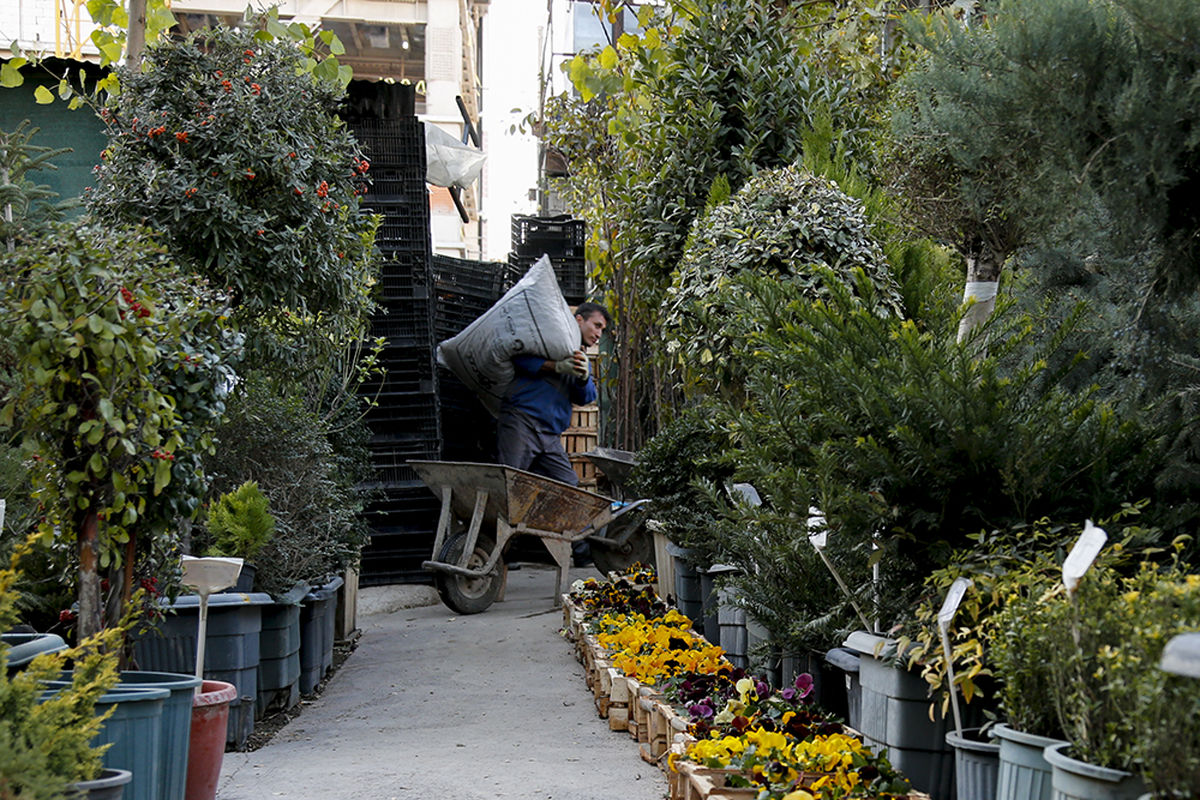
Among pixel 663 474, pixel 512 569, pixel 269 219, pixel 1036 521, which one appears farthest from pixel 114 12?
pixel 512 569

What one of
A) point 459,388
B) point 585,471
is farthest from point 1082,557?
point 585,471

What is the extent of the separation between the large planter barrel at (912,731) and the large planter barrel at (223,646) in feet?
8.50

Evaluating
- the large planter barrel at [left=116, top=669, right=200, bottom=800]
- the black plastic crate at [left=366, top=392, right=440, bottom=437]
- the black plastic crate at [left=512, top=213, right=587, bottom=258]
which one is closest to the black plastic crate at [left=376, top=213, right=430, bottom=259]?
the black plastic crate at [left=366, top=392, right=440, bottom=437]

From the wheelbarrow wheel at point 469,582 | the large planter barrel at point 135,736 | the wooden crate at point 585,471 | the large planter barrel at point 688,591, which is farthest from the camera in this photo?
the wooden crate at point 585,471

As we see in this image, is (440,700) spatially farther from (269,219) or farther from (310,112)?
(310,112)

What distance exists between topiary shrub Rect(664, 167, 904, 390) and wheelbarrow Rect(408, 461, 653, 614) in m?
3.23

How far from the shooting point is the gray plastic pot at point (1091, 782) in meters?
2.01

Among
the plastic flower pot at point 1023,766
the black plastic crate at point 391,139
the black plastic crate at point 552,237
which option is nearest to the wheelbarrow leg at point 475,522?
the black plastic crate at point 391,139

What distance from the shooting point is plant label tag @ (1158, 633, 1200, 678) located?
1559 millimetres

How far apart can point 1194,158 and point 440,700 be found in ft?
14.4

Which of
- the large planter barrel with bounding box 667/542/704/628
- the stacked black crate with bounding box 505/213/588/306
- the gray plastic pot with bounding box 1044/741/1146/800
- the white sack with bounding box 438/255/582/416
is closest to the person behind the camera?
the gray plastic pot with bounding box 1044/741/1146/800

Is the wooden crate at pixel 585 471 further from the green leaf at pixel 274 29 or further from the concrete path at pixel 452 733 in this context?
the green leaf at pixel 274 29

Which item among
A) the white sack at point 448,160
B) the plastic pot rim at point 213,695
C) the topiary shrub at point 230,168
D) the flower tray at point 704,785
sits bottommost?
the flower tray at point 704,785

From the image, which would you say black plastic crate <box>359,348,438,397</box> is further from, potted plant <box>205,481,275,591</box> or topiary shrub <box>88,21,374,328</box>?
potted plant <box>205,481,275,591</box>
